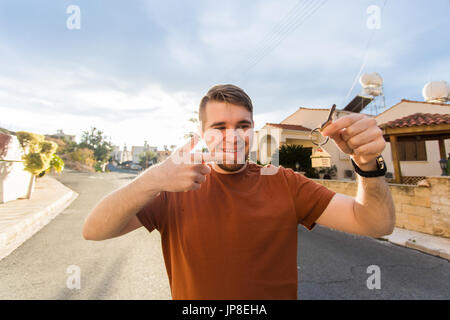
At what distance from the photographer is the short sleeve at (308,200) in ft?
4.87

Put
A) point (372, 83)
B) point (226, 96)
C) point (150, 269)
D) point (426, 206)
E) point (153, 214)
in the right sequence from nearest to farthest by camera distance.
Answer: point (153, 214)
point (226, 96)
point (150, 269)
point (426, 206)
point (372, 83)

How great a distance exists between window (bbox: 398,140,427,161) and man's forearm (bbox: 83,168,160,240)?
58.8 feet

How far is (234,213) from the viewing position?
129 centimetres

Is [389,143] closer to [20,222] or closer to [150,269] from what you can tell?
[150,269]

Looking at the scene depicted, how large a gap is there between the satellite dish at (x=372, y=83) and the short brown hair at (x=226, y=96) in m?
26.6

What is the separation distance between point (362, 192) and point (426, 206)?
7558 millimetres

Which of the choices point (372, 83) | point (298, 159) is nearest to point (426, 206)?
point (298, 159)

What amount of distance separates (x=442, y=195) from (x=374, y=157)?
7359 millimetres

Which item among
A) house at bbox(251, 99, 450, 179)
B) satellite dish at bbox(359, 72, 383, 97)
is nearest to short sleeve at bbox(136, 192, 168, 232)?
house at bbox(251, 99, 450, 179)

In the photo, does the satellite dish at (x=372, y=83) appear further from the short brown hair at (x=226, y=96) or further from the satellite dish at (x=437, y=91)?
the short brown hair at (x=226, y=96)

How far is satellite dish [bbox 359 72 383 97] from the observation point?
22.7m

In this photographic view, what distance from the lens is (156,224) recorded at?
1.36 m
